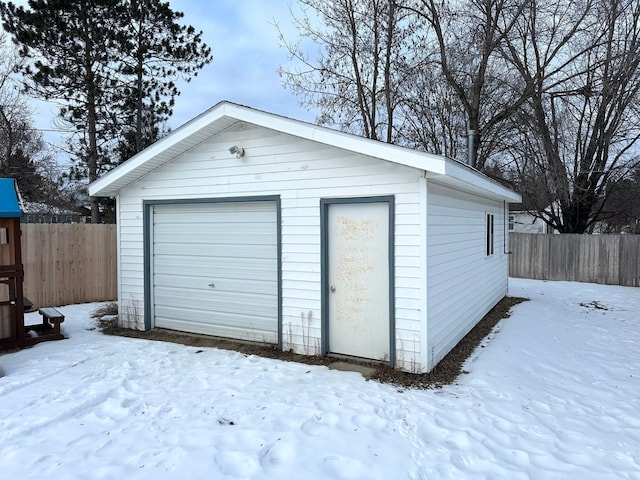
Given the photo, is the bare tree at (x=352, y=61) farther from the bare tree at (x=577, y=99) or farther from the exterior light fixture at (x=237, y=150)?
the exterior light fixture at (x=237, y=150)

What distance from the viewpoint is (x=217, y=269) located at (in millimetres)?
6672

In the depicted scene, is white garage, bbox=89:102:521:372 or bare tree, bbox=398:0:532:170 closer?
white garage, bbox=89:102:521:372

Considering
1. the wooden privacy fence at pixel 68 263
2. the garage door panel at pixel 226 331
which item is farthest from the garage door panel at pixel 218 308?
the wooden privacy fence at pixel 68 263

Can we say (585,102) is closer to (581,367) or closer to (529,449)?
(581,367)

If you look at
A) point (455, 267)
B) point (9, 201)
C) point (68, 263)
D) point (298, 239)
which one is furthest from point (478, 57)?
point (9, 201)

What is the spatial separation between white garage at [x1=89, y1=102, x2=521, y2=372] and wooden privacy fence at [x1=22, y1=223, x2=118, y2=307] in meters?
3.02

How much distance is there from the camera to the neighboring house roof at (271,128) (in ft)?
15.5

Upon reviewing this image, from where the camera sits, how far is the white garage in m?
5.05

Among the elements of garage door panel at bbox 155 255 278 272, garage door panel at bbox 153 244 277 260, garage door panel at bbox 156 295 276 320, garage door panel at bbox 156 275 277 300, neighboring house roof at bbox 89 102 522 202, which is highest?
neighboring house roof at bbox 89 102 522 202

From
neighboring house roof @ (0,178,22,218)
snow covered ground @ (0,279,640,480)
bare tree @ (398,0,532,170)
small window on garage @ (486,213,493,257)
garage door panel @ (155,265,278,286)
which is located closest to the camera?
snow covered ground @ (0,279,640,480)

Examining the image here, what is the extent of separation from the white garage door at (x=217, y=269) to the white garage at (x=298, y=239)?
0.02 meters

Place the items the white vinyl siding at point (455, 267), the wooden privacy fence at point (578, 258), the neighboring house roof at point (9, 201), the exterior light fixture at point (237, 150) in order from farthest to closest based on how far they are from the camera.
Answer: the wooden privacy fence at point (578, 258) < the exterior light fixture at point (237, 150) < the neighboring house roof at point (9, 201) < the white vinyl siding at point (455, 267)

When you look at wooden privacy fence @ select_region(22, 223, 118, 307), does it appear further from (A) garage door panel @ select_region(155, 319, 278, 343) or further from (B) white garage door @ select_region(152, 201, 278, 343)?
(A) garage door panel @ select_region(155, 319, 278, 343)

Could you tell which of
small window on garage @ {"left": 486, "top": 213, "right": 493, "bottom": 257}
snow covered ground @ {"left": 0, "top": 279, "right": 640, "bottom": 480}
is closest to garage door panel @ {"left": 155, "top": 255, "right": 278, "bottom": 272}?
snow covered ground @ {"left": 0, "top": 279, "right": 640, "bottom": 480}
